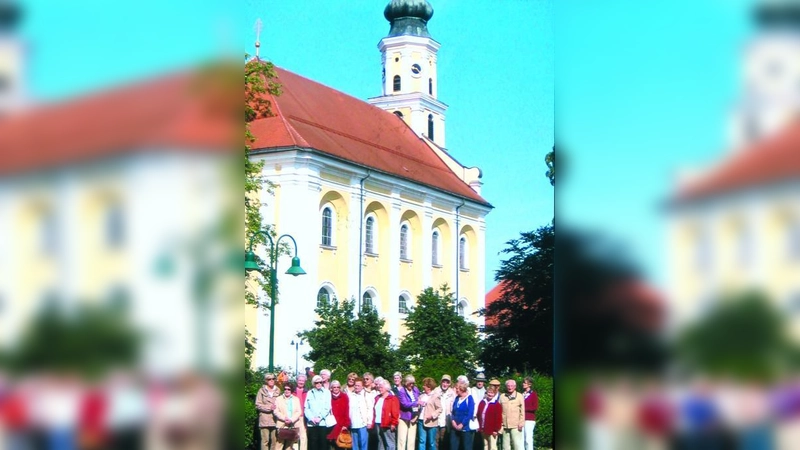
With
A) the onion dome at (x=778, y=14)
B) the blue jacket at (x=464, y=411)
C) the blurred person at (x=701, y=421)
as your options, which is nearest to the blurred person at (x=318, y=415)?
the blue jacket at (x=464, y=411)

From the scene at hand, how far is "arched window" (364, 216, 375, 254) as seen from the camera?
729 cm

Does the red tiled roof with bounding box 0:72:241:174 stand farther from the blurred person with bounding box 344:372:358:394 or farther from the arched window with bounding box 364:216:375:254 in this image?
the arched window with bounding box 364:216:375:254

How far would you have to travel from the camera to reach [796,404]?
348 cm

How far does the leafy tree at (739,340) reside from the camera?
3.51m

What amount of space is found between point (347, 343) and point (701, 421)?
3685 millimetres

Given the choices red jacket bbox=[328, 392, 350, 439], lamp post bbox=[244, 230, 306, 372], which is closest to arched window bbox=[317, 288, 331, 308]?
lamp post bbox=[244, 230, 306, 372]

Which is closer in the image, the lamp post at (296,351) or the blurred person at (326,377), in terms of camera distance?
the blurred person at (326,377)

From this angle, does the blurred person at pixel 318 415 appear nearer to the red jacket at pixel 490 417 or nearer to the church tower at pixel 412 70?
the red jacket at pixel 490 417

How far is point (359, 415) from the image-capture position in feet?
22.3

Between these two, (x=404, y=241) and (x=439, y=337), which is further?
(x=404, y=241)

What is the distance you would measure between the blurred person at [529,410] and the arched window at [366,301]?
1.30 meters

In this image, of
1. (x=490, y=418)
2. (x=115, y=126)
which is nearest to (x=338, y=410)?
(x=490, y=418)

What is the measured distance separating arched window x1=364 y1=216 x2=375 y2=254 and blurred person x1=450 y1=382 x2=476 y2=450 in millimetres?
A: 1328

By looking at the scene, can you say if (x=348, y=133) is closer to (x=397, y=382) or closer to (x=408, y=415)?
(x=397, y=382)
